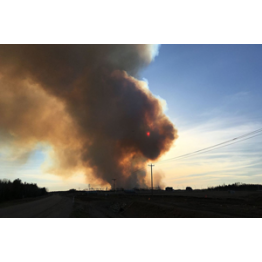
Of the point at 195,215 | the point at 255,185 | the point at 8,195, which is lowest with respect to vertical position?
the point at 195,215

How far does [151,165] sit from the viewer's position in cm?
10288

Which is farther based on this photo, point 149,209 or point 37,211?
point 149,209

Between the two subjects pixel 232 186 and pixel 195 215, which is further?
pixel 232 186

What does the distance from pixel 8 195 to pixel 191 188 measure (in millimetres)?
124159

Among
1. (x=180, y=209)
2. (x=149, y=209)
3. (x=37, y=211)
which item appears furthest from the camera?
(x=149, y=209)

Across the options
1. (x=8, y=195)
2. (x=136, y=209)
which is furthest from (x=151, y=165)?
(x=8, y=195)

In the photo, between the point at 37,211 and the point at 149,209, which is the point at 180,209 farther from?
the point at 37,211

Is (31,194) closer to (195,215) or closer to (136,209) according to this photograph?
(136,209)

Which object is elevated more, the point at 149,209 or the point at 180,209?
the point at 149,209

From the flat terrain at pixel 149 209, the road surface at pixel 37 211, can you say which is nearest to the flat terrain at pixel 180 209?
the flat terrain at pixel 149 209

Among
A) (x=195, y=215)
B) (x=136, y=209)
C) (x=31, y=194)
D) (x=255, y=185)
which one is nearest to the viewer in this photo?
(x=195, y=215)

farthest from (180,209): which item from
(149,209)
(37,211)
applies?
(37,211)

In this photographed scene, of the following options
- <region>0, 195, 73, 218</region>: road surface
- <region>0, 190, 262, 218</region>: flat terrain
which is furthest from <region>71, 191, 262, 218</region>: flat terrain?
<region>0, 195, 73, 218</region>: road surface

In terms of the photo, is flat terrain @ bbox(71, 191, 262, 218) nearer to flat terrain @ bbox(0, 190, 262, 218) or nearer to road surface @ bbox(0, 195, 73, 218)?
flat terrain @ bbox(0, 190, 262, 218)
